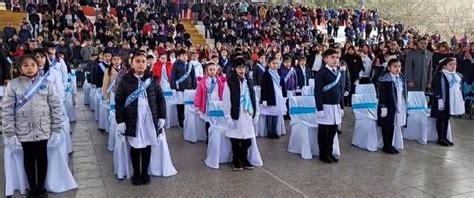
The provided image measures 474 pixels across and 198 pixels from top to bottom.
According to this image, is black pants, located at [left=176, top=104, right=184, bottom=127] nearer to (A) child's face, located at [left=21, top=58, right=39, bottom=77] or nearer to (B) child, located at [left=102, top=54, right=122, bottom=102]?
(B) child, located at [left=102, top=54, right=122, bottom=102]

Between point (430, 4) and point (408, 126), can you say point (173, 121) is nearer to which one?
point (408, 126)

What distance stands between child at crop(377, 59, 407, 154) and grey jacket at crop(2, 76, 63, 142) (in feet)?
15.3

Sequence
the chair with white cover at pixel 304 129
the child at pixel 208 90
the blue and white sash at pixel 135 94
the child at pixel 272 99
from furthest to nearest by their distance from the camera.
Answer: the child at pixel 272 99
the child at pixel 208 90
the chair with white cover at pixel 304 129
the blue and white sash at pixel 135 94

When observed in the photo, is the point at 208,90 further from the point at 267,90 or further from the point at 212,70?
the point at 267,90

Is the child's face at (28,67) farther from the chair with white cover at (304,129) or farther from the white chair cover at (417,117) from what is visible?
the white chair cover at (417,117)

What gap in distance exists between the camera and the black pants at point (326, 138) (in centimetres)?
688

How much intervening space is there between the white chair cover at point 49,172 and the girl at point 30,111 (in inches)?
8.6

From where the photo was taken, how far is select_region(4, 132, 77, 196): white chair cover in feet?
17.4

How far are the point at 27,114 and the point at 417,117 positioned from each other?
6.21 meters

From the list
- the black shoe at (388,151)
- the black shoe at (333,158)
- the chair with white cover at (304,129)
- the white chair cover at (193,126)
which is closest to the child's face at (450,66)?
the black shoe at (388,151)

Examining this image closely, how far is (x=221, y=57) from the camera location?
12.5 meters

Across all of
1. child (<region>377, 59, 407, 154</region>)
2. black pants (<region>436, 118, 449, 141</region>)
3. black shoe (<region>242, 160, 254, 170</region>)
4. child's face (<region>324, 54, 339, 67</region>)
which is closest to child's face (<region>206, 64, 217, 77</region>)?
black shoe (<region>242, 160, 254, 170</region>)

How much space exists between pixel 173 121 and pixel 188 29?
16.9 metres

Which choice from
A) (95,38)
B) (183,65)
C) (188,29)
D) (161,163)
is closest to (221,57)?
(183,65)
